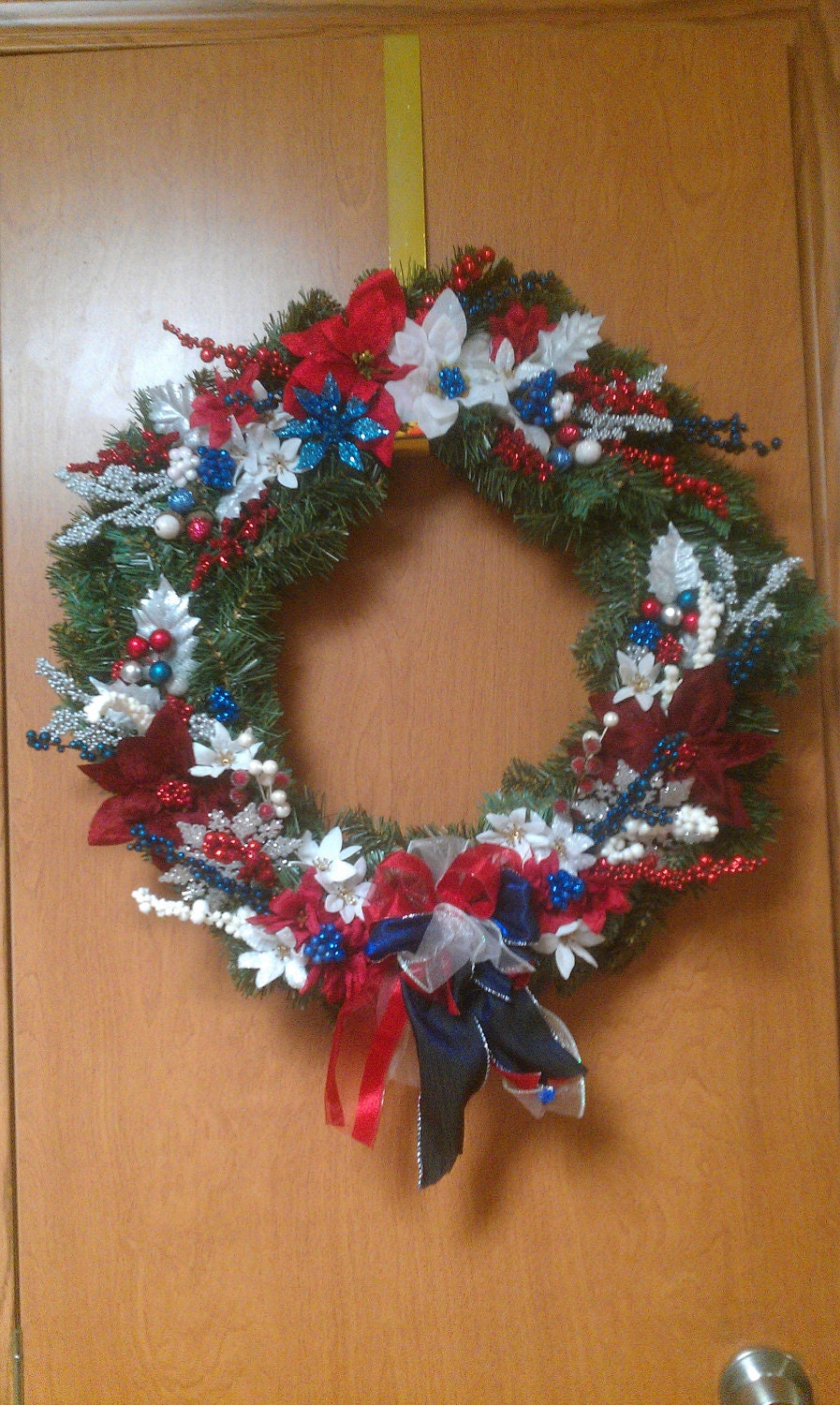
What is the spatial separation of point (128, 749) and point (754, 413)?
74 centimetres

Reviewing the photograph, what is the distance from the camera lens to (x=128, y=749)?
30.3 inches

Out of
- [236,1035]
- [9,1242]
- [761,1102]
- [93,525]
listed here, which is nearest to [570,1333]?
[761,1102]

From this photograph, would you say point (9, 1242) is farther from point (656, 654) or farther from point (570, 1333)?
point (656, 654)

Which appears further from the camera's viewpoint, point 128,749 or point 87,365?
point 87,365

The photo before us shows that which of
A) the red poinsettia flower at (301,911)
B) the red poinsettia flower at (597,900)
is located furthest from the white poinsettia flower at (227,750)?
the red poinsettia flower at (597,900)

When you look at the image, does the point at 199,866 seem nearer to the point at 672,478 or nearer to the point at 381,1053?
the point at 381,1053

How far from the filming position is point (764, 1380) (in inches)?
35.3

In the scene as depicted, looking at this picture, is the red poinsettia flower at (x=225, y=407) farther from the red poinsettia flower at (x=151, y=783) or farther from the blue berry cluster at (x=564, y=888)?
the blue berry cluster at (x=564, y=888)

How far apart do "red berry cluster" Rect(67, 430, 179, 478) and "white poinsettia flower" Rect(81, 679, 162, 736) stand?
207mm

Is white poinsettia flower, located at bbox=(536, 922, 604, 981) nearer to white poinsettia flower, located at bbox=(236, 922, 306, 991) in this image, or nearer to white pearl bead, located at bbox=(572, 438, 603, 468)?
white poinsettia flower, located at bbox=(236, 922, 306, 991)

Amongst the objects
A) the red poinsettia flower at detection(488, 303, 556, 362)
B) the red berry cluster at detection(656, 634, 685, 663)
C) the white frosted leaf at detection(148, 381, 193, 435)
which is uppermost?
the red poinsettia flower at detection(488, 303, 556, 362)

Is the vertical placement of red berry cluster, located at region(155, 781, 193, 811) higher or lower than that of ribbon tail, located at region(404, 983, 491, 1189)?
higher

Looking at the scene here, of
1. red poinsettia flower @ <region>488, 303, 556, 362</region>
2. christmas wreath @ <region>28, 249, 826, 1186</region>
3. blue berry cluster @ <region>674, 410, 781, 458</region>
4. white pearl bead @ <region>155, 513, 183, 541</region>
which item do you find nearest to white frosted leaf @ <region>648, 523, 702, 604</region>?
christmas wreath @ <region>28, 249, 826, 1186</region>

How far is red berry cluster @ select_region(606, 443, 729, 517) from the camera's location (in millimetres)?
815
